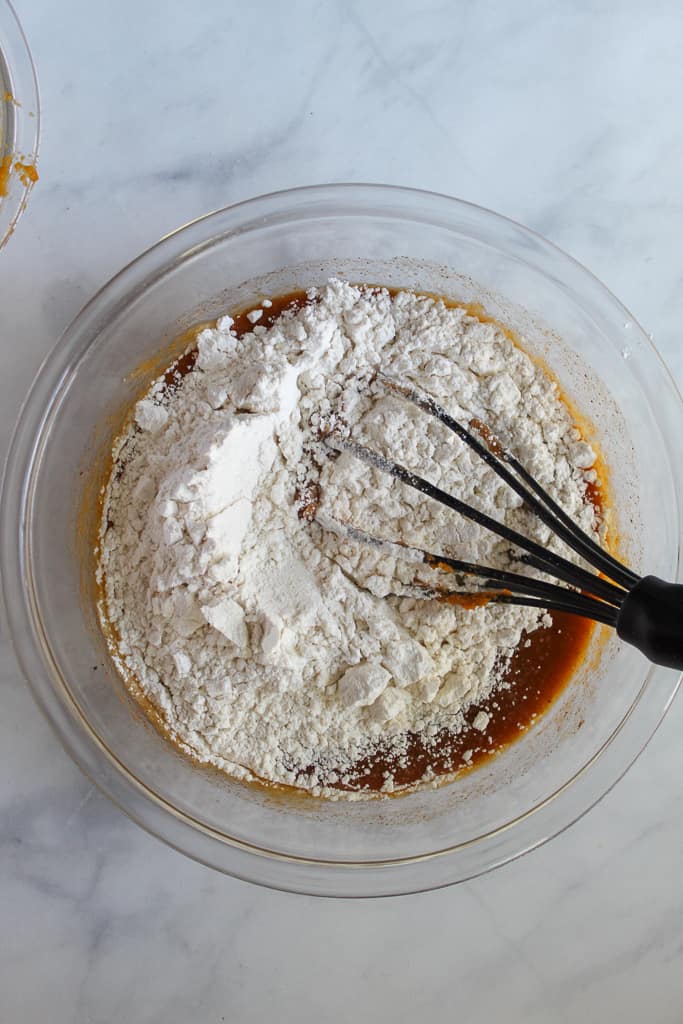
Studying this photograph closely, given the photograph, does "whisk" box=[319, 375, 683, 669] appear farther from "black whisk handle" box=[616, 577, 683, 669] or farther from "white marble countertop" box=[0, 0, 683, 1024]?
"white marble countertop" box=[0, 0, 683, 1024]

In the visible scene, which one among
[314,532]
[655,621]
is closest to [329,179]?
[314,532]

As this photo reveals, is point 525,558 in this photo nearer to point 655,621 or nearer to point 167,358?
point 655,621

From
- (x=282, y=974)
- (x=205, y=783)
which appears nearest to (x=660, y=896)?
(x=282, y=974)

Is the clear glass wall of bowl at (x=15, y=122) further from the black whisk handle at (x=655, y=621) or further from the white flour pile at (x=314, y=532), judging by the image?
the black whisk handle at (x=655, y=621)

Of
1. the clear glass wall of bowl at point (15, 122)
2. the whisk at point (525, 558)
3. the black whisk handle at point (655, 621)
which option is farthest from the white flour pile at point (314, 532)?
the clear glass wall of bowl at point (15, 122)

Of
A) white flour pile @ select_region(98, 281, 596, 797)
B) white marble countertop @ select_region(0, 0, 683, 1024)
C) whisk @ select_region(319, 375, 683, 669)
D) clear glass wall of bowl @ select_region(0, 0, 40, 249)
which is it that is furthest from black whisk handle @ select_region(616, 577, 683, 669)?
clear glass wall of bowl @ select_region(0, 0, 40, 249)

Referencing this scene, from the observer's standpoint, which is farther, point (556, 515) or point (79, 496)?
point (79, 496)

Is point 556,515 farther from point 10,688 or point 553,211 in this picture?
point 10,688
